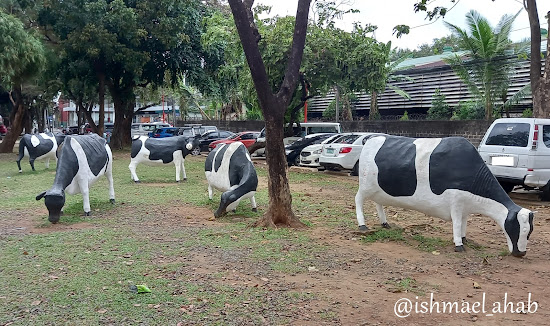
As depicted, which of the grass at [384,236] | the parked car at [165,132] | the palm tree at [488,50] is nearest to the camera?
the grass at [384,236]

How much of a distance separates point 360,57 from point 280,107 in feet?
36.5

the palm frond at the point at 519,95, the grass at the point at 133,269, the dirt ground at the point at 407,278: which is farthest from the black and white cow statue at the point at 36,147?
the palm frond at the point at 519,95

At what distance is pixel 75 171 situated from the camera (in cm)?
950

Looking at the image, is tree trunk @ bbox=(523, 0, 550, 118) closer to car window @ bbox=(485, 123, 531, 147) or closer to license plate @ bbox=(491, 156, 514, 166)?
car window @ bbox=(485, 123, 531, 147)

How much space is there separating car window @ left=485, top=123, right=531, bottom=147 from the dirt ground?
10.0ft

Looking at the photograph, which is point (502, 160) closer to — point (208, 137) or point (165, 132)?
point (208, 137)

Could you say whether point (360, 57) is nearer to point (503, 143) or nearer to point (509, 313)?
point (503, 143)

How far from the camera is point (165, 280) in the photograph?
5688 mm

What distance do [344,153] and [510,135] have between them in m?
6.49

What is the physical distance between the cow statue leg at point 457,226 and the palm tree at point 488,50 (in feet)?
46.9

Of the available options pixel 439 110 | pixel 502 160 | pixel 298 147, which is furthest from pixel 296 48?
pixel 439 110

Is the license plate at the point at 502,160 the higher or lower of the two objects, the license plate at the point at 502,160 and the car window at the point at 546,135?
the lower

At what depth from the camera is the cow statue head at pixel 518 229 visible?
21.3ft

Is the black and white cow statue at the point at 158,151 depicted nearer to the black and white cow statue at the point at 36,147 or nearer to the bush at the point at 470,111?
the black and white cow statue at the point at 36,147
